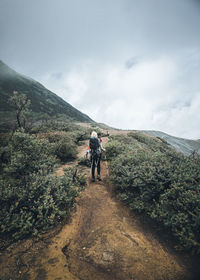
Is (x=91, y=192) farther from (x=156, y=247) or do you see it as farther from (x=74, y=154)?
(x=74, y=154)

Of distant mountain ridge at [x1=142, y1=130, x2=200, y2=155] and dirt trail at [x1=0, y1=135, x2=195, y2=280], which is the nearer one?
dirt trail at [x1=0, y1=135, x2=195, y2=280]

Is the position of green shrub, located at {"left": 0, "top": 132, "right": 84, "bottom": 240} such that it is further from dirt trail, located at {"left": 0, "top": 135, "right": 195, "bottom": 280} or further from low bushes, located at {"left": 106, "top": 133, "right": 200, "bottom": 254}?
low bushes, located at {"left": 106, "top": 133, "right": 200, "bottom": 254}

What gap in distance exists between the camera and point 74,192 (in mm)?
4102

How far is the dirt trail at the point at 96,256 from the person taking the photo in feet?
7.46

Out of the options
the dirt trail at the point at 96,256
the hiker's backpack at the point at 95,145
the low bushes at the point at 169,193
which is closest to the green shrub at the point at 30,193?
the dirt trail at the point at 96,256

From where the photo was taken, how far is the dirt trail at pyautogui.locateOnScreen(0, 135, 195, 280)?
2273 millimetres

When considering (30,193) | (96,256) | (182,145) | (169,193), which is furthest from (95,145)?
(182,145)

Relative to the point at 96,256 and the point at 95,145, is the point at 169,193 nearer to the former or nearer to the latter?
the point at 96,256

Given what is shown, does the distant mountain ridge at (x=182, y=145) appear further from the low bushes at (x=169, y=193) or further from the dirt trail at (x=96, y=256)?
the dirt trail at (x=96, y=256)

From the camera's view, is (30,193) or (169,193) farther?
(169,193)

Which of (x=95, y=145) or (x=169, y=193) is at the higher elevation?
(x=95, y=145)

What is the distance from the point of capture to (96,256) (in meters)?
2.64

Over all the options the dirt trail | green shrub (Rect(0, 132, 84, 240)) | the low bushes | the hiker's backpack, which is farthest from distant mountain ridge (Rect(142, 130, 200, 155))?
green shrub (Rect(0, 132, 84, 240))

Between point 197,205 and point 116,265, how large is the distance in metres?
2.19
